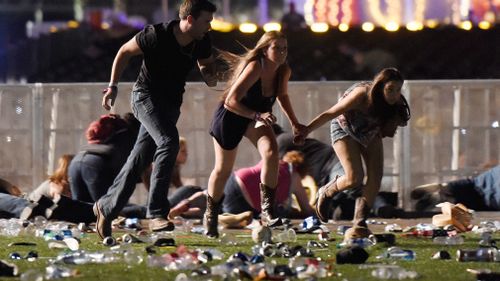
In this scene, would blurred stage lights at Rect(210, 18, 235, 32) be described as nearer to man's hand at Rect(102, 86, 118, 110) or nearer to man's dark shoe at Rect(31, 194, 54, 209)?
man's dark shoe at Rect(31, 194, 54, 209)

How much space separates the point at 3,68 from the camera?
2555 centimetres

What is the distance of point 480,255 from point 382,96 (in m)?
1.89

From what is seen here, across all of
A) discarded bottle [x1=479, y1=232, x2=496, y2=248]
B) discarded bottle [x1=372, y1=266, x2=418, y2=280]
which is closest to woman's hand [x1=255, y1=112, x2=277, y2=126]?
discarded bottle [x1=479, y1=232, x2=496, y2=248]

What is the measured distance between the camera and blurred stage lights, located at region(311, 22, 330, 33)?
80.6 ft

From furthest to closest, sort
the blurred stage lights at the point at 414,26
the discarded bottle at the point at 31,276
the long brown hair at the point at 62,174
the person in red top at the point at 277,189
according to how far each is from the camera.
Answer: the blurred stage lights at the point at 414,26
the long brown hair at the point at 62,174
the person in red top at the point at 277,189
the discarded bottle at the point at 31,276

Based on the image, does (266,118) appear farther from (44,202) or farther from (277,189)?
(277,189)

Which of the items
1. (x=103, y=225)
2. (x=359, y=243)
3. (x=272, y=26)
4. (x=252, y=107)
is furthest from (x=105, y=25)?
(x=359, y=243)

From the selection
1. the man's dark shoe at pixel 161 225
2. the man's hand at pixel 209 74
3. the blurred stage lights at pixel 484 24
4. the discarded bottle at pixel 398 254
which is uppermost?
the blurred stage lights at pixel 484 24

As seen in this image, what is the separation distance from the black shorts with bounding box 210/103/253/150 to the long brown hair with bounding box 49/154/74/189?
3714 millimetres

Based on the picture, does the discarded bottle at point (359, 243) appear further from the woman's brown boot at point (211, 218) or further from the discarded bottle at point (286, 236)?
the woman's brown boot at point (211, 218)

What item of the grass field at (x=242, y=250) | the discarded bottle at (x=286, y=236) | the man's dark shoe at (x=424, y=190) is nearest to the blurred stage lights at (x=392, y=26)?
the man's dark shoe at (x=424, y=190)

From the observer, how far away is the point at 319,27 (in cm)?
2466

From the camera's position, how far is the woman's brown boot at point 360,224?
1076 centimetres

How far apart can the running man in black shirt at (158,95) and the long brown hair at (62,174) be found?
3696 mm
